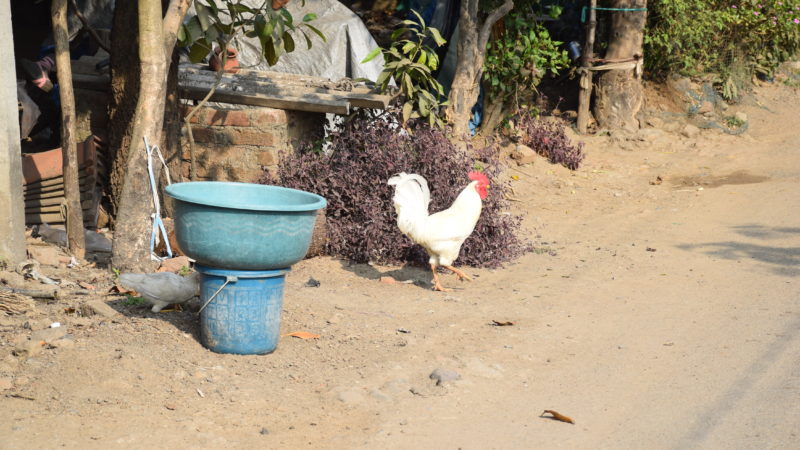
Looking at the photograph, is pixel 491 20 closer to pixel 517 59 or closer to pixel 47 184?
pixel 517 59

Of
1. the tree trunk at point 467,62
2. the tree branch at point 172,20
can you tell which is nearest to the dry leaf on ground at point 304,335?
the tree branch at point 172,20

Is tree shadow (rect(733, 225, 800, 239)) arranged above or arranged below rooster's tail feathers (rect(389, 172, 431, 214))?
below

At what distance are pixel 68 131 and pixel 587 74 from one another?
706 cm

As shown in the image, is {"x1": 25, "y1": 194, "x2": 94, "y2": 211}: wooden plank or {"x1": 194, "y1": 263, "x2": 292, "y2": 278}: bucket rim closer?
{"x1": 194, "y1": 263, "x2": 292, "y2": 278}: bucket rim

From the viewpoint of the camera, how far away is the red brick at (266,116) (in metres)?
6.34

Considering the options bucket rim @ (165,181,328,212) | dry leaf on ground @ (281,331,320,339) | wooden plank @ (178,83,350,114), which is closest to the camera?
bucket rim @ (165,181,328,212)

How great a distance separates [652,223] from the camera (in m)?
7.70

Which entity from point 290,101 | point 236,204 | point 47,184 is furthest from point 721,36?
point 236,204

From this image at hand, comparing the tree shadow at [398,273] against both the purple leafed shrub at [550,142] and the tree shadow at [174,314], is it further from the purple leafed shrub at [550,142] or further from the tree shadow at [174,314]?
the purple leafed shrub at [550,142]

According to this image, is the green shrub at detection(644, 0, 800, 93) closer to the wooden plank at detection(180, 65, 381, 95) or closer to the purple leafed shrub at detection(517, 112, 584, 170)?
the purple leafed shrub at detection(517, 112, 584, 170)

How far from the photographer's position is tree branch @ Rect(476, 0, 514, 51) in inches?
341

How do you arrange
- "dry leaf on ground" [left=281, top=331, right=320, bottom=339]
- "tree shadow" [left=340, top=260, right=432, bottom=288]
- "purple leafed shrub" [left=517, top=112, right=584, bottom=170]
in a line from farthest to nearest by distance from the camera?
"purple leafed shrub" [left=517, top=112, right=584, bottom=170] → "tree shadow" [left=340, top=260, right=432, bottom=288] → "dry leaf on ground" [left=281, top=331, right=320, bottom=339]

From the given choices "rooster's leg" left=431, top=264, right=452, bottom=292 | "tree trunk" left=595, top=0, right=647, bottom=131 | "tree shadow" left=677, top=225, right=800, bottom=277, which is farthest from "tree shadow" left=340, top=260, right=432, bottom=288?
"tree trunk" left=595, top=0, right=647, bottom=131

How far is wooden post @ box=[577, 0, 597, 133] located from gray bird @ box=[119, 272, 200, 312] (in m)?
7.30
